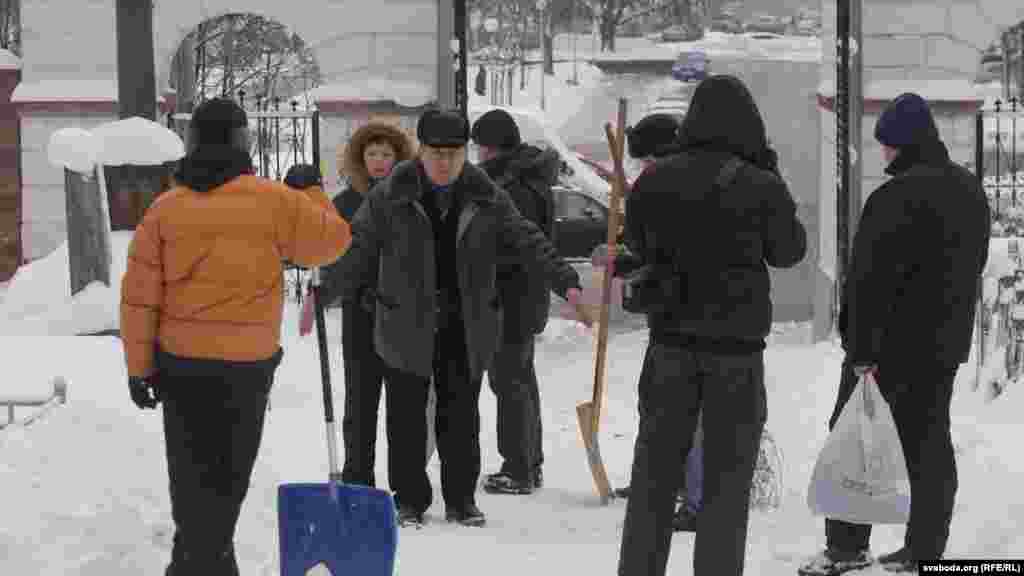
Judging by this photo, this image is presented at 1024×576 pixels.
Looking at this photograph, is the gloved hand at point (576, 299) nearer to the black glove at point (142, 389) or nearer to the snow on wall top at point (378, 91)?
the black glove at point (142, 389)

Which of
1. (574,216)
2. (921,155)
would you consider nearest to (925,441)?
(921,155)

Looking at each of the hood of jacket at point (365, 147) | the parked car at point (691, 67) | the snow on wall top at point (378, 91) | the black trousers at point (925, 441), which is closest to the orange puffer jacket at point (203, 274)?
the black trousers at point (925, 441)

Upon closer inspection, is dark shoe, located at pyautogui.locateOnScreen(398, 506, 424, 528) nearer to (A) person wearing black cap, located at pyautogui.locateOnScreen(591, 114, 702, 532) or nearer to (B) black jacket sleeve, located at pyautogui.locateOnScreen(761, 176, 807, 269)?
(A) person wearing black cap, located at pyautogui.locateOnScreen(591, 114, 702, 532)

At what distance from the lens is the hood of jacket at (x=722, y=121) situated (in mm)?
5809

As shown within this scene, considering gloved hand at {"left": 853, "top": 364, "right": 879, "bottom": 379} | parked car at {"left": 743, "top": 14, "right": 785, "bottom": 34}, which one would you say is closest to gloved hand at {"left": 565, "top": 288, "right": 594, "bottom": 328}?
gloved hand at {"left": 853, "top": 364, "right": 879, "bottom": 379}

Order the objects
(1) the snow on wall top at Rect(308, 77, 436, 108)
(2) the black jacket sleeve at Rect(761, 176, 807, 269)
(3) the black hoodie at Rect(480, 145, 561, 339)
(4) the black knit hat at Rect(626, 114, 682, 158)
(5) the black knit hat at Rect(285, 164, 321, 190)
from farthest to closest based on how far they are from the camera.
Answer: (1) the snow on wall top at Rect(308, 77, 436, 108) < (3) the black hoodie at Rect(480, 145, 561, 339) < (4) the black knit hat at Rect(626, 114, 682, 158) < (5) the black knit hat at Rect(285, 164, 321, 190) < (2) the black jacket sleeve at Rect(761, 176, 807, 269)

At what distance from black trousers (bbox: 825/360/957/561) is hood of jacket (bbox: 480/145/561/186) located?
237cm

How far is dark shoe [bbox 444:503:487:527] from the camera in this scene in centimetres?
771

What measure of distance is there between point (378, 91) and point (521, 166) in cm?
664

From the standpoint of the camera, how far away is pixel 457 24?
1485cm

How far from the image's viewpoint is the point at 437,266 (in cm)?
749

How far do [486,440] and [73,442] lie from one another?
10.9ft

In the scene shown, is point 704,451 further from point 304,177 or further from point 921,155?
point 304,177

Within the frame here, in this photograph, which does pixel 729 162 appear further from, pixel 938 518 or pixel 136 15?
pixel 136 15
